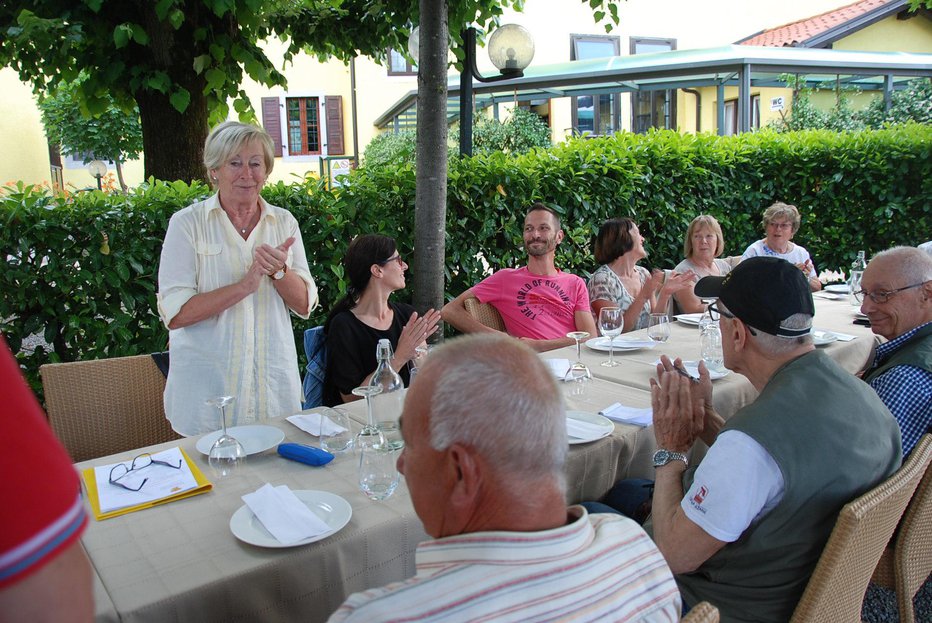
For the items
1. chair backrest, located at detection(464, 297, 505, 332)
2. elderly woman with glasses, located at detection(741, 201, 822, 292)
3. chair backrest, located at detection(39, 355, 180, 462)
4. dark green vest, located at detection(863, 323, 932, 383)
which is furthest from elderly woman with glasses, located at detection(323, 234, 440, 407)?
elderly woman with glasses, located at detection(741, 201, 822, 292)

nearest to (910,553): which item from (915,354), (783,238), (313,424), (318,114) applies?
(915,354)

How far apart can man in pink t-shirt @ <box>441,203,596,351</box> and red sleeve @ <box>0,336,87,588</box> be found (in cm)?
374

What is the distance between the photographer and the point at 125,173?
2358cm

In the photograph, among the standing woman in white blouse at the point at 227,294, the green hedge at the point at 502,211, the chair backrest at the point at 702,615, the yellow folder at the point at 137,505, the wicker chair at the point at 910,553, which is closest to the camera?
the chair backrest at the point at 702,615

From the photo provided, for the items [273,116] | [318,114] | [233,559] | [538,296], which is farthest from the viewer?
[318,114]

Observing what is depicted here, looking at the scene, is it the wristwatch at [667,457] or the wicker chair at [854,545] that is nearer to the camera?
the wicker chair at [854,545]

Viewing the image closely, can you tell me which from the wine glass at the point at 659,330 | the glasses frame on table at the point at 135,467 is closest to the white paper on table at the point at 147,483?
the glasses frame on table at the point at 135,467

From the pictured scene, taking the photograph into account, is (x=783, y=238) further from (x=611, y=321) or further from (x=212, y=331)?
(x=212, y=331)

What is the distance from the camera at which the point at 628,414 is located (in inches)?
104

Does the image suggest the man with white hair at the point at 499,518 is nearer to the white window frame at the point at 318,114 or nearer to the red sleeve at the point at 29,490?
the red sleeve at the point at 29,490

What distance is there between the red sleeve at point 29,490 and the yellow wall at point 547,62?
1954 centimetres

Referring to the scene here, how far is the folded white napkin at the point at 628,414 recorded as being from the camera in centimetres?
256

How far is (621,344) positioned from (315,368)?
171cm

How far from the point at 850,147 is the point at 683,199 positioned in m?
2.36
